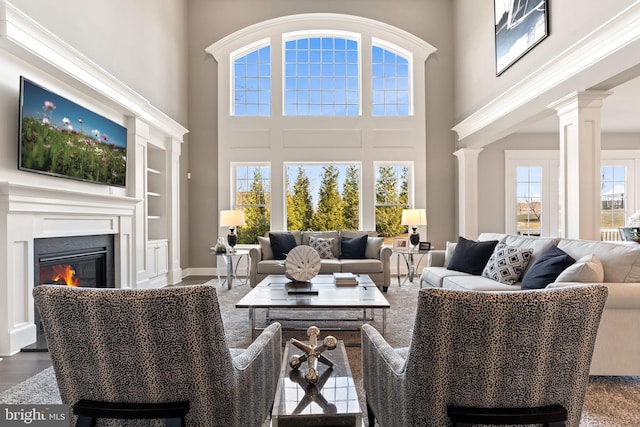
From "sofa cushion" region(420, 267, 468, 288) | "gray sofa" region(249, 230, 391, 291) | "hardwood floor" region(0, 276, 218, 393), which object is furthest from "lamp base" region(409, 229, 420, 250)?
"hardwood floor" region(0, 276, 218, 393)

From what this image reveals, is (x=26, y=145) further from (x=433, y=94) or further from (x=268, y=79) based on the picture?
(x=433, y=94)

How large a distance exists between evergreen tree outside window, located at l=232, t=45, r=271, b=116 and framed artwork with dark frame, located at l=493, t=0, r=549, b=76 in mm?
3853

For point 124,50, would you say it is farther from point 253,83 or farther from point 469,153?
point 469,153

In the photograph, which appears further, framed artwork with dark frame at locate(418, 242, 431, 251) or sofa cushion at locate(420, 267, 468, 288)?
framed artwork with dark frame at locate(418, 242, 431, 251)

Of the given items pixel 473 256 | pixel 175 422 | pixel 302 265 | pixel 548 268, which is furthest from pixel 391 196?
pixel 175 422

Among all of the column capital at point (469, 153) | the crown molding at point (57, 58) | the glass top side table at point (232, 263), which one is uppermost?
the crown molding at point (57, 58)

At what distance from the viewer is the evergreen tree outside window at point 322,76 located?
25.0ft

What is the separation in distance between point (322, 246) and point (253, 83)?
3457 millimetres

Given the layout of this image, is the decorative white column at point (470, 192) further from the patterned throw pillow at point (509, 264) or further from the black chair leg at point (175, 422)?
the black chair leg at point (175, 422)

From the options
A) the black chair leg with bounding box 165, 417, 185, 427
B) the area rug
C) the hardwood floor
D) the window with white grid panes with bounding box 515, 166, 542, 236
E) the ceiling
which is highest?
the ceiling

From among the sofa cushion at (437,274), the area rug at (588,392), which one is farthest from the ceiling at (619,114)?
the area rug at (588,392)

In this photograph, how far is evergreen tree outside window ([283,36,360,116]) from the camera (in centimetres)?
763

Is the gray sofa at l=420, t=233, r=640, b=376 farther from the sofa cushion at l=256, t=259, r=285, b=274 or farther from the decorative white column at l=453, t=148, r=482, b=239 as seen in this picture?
the decorative white column at l=453, t=148, r=482, b=239

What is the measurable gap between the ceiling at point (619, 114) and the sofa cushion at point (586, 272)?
292cm
